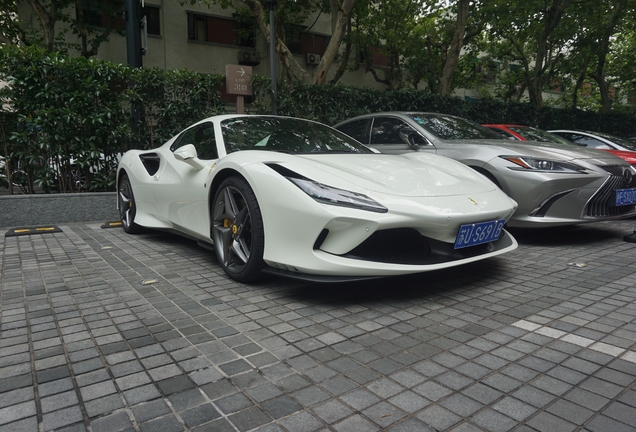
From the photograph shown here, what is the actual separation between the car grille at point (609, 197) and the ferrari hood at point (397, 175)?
4.99 ft

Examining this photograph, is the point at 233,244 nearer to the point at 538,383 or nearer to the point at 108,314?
the point at 108,314

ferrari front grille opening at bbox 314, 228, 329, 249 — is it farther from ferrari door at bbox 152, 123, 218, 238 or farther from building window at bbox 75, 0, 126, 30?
building window at bbox 75, 0, 126, 30

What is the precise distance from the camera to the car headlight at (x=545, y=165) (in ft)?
14.4

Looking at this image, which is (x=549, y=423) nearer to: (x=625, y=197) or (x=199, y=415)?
(x=199, y=415)

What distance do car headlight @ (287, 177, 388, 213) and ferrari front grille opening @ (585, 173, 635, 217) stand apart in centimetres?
273

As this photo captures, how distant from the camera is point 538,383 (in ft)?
6.22

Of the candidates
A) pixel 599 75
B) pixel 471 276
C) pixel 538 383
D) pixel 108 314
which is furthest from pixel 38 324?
pixel 599 75

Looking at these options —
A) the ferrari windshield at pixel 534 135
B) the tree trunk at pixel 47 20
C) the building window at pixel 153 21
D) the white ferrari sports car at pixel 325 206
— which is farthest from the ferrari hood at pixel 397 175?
the building window at pixel 153 21

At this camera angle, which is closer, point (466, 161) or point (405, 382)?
point (405, 382)

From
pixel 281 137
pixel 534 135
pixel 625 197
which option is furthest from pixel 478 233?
pixel 534 135

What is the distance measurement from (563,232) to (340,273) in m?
3.77

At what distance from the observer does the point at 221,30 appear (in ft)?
60.9

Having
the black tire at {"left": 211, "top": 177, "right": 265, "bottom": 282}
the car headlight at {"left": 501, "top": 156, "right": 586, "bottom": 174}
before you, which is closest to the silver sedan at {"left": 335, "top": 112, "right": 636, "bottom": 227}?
the car headlight at {"left": 501, "top": 156, "right": 586, "bottom": 174}

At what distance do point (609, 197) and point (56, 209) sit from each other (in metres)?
6.63
